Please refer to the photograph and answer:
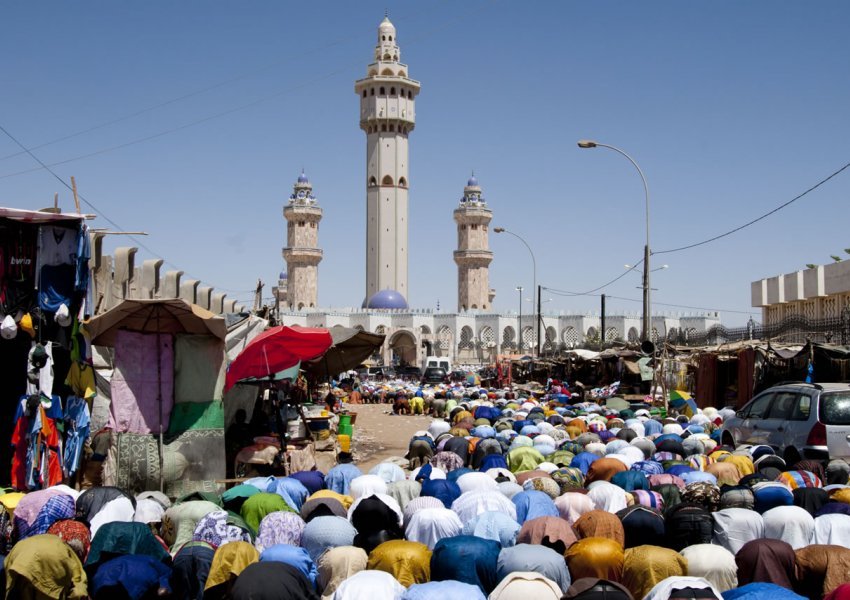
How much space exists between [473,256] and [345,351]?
7252cm

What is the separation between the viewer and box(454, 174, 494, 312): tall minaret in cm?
9100

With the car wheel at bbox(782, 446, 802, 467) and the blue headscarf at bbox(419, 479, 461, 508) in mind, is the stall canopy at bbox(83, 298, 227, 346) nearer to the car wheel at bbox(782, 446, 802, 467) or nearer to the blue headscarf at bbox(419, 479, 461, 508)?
the blue headscarf at bbox(419, 479, 461, 508)

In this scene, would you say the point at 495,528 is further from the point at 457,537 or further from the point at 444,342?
the point at 444,342

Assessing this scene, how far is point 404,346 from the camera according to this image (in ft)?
261

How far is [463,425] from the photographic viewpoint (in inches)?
711

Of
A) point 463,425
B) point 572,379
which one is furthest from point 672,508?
point 572,379

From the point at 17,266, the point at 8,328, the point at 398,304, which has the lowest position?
the point at 8,328

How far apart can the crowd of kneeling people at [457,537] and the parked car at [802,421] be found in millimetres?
320

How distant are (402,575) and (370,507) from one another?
58.0 inches

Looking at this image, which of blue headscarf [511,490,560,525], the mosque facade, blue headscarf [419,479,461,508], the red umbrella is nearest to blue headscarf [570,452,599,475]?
blue headscarf [419,479,461,508]

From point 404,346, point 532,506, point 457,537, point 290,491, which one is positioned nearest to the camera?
point 457,537

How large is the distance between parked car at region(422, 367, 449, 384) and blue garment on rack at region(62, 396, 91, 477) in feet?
112

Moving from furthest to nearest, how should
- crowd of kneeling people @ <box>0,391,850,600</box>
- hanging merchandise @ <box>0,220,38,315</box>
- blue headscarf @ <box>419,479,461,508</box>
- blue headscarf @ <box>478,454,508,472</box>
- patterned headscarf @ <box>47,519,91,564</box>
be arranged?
1. blue headscarf @ <box>478,454,508,472</box>
2. hanging merchandise @ <box>0,220,38,315</box>
3. blue headscarf @ <box>419,479,461,508</box>
4. patterned headscarf @ <box>47,519,91,564</box>
5. crowd of kneeling people @ <box>0,391,850,600</box>

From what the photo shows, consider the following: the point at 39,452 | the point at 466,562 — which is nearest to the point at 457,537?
the point at 466,562
